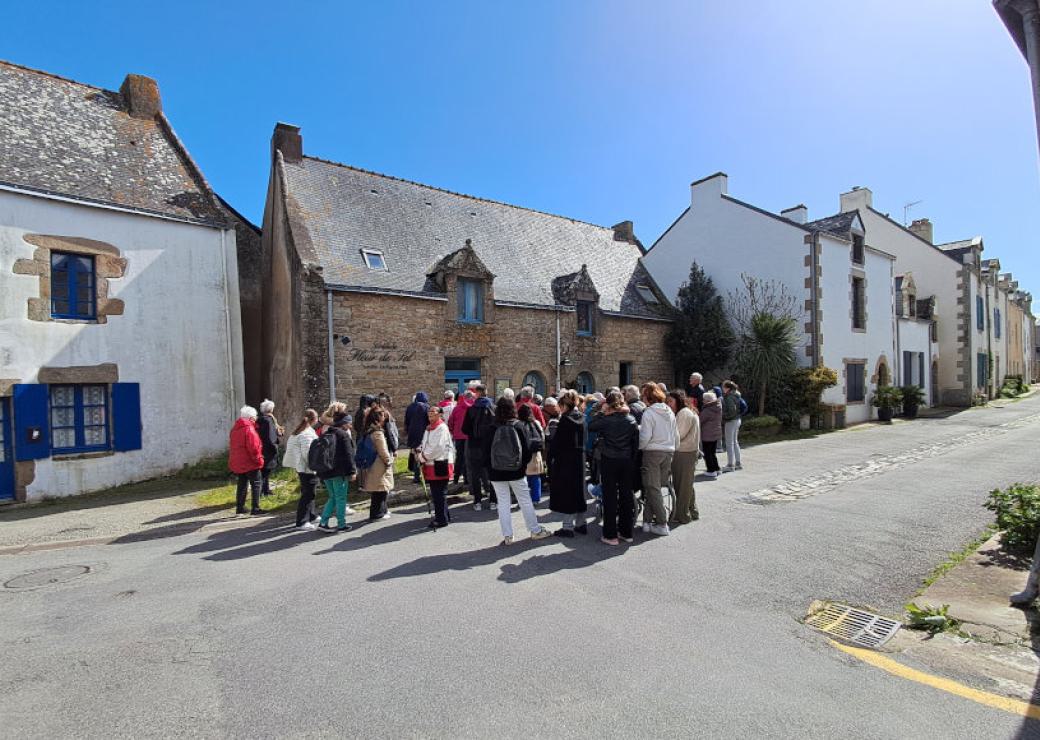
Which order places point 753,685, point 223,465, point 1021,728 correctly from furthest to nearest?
point 223,465
point 753,685
point 1021,728

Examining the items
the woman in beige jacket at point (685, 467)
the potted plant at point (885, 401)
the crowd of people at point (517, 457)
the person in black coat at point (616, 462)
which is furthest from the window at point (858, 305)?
the person in black coat at point (616, 462)

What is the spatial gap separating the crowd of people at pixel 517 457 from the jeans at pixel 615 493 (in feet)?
0.04

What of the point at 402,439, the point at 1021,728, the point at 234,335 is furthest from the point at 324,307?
the point at 1021,728

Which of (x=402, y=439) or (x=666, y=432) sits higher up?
(x=666, y=432)

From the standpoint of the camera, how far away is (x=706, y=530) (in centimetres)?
659

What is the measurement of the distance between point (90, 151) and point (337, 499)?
1081 cm

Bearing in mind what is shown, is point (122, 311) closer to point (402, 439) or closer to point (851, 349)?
point (402, 439)

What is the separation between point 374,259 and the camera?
48.1 ft

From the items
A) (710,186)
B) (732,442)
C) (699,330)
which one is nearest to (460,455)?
(732,442)

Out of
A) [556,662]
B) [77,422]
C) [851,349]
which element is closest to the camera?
[556,662]

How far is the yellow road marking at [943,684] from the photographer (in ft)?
9.82

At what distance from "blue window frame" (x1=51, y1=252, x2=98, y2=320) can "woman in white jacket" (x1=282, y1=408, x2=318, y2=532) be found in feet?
22.4

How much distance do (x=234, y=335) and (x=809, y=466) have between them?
1318 centimetres

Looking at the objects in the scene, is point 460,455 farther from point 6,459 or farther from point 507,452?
point 6,459
